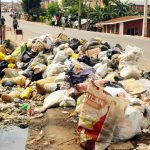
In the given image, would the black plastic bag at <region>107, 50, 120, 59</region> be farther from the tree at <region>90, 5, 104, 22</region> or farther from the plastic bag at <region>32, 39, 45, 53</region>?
the tree at <region>90, 5, 104, 22</region>

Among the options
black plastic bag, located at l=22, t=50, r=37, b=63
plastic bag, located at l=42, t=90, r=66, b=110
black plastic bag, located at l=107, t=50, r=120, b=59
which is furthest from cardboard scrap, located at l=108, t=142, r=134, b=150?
black plastic bag, located at l=22, t=50, r=37, b=63

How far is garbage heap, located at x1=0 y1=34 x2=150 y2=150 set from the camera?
6047 millimetres

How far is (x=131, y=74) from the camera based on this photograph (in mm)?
9648

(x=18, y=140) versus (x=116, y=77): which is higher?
(x=116, y=77)

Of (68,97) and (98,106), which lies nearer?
(98,106)

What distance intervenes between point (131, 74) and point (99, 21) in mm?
41443

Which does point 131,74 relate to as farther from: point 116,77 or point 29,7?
point 29,7

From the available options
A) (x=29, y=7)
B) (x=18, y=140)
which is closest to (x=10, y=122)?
(x=18, y=140)

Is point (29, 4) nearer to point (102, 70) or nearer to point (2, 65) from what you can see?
point (2, 65)

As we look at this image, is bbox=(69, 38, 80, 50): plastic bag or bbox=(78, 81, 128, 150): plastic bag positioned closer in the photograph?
bbox=(78, 81, 128, 150): plastic bag

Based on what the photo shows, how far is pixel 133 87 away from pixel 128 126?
1.92 m

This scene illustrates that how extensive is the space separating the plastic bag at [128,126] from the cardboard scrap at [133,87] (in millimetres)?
1447

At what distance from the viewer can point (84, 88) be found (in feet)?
26.7

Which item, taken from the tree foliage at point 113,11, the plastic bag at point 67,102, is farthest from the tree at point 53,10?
the plastic bag at point 67,102
